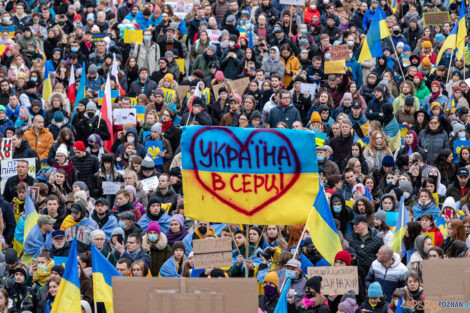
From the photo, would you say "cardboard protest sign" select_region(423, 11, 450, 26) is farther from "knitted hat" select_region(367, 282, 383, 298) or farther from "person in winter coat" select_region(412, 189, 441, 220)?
"knitted hat" select_region(367, 282, 383, 298)

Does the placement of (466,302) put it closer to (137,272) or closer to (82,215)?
(137,272)

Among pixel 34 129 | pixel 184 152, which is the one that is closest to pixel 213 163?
pixel 184 152

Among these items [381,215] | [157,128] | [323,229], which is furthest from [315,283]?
[157,128]

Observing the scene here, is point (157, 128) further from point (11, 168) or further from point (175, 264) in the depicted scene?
point (175, 264)

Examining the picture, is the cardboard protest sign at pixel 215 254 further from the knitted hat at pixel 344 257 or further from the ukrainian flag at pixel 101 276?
the knitted hat at pixel 344 257

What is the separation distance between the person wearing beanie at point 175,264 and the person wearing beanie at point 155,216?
4.48ft

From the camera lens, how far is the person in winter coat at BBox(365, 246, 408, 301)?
11734mm

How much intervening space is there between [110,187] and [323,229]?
198 inches

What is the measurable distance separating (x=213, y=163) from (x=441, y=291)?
3.35 metres

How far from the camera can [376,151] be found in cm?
1580

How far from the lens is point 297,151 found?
1034cm

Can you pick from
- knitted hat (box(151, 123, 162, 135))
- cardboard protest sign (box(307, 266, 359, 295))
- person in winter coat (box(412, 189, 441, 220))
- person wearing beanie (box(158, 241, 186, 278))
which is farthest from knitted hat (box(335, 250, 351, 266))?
knitted hat (box(151, 123, 162, 135))

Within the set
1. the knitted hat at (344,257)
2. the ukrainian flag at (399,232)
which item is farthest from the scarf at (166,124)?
the knitted hat at (344,257)

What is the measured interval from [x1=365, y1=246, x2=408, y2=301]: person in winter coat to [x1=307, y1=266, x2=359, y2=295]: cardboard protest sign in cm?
73
